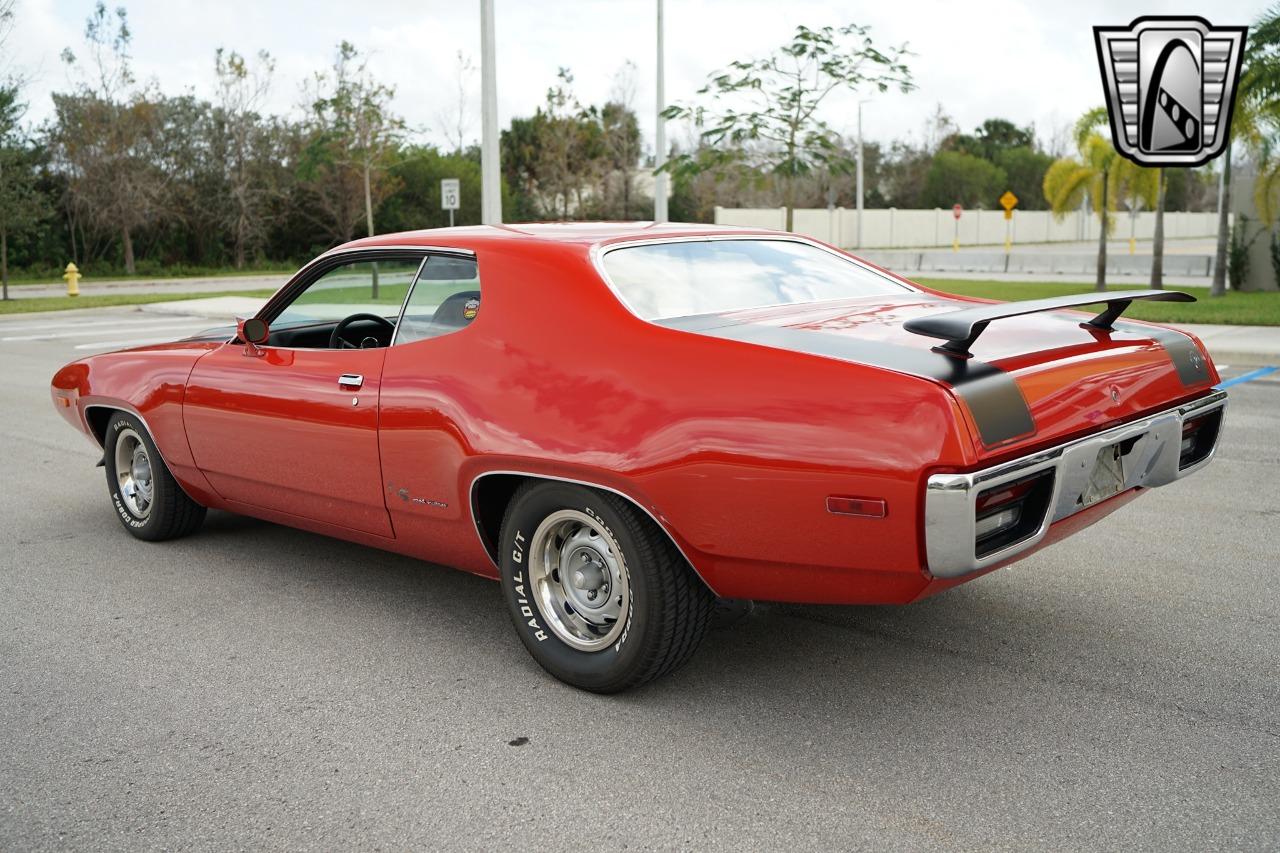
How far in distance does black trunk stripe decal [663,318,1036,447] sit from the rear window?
48 centimetres

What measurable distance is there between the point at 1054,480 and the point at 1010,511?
0.50 feet

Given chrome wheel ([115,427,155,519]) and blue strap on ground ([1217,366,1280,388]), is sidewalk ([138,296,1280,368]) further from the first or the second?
chrome wheel ([115,427,155,519])

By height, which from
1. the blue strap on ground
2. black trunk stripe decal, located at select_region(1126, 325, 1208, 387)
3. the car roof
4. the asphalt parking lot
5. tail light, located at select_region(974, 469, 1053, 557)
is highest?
the car roof

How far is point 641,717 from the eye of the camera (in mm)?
3658

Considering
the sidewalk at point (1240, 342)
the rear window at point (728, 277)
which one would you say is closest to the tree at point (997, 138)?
the sidewalk at point (1240, 342)

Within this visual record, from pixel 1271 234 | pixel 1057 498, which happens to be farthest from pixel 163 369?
pixel 1271 234

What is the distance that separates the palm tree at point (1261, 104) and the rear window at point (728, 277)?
Answer: 17681 millimetres

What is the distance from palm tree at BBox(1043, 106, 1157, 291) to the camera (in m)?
24.2

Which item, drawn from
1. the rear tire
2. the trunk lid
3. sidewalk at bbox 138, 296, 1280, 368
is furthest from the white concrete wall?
the trunk lid

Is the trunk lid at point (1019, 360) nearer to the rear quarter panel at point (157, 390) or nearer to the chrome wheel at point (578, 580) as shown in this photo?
the chrome wheel at point (578, 580)

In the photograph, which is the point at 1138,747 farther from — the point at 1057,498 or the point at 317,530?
the point at 317,530

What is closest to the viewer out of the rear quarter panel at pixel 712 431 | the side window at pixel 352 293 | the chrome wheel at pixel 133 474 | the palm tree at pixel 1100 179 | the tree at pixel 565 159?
the rear quarter panel at pixel 712 431

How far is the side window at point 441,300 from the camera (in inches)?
165

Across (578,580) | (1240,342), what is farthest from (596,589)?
(1240,342)
